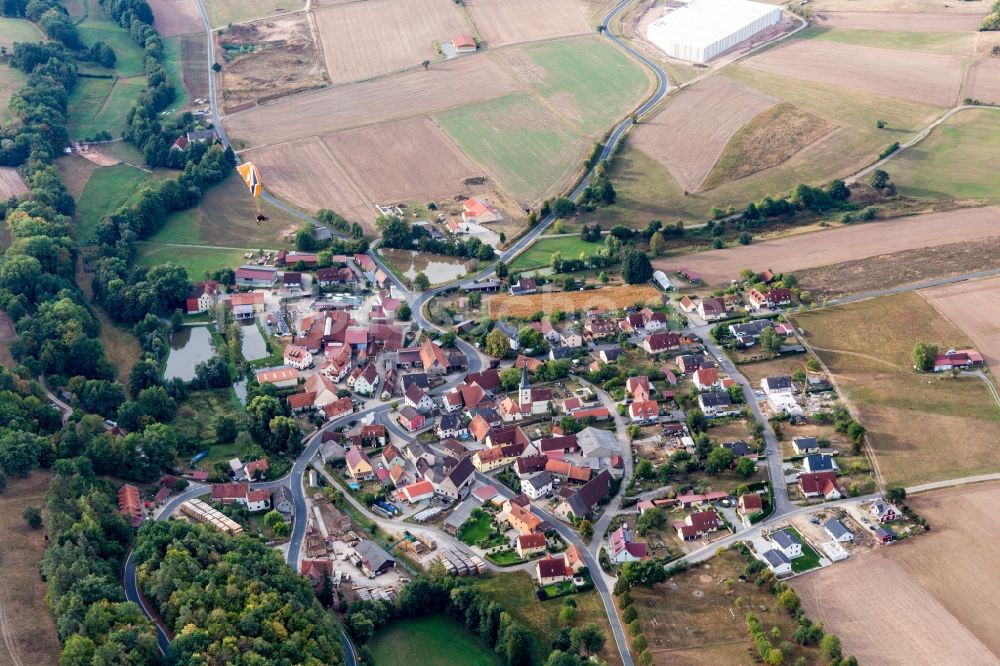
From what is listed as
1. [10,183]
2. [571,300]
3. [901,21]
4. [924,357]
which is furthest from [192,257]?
[901,21]

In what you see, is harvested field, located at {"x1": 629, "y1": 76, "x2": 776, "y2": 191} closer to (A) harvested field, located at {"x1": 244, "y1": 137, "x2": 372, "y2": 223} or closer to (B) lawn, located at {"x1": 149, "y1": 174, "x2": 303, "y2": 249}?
(A) harvested field, located at {"x1": 244, "y1": 137, "x2": 372, "y2": 223}

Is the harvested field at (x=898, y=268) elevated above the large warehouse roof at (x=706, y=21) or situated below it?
below

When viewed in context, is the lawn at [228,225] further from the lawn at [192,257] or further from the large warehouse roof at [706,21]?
the large warehouse roof at [706,21]

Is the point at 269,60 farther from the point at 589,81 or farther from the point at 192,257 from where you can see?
the point at 192,257

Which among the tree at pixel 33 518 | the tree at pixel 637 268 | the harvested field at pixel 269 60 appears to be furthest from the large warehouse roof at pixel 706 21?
the tree at pixel 33 518

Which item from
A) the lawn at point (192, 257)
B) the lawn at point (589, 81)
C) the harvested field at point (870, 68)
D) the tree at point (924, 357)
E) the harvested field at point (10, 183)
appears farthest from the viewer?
the harvested field at point (870, 68)

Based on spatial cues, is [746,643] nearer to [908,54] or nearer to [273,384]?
[273,384]

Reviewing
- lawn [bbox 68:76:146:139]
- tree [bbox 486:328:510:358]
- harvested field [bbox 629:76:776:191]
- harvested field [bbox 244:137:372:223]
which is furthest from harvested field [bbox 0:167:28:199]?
harvested field [bbox 629:76:776:191]

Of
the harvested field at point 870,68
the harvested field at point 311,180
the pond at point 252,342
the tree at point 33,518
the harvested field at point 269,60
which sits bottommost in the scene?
the pond at point 252,342
